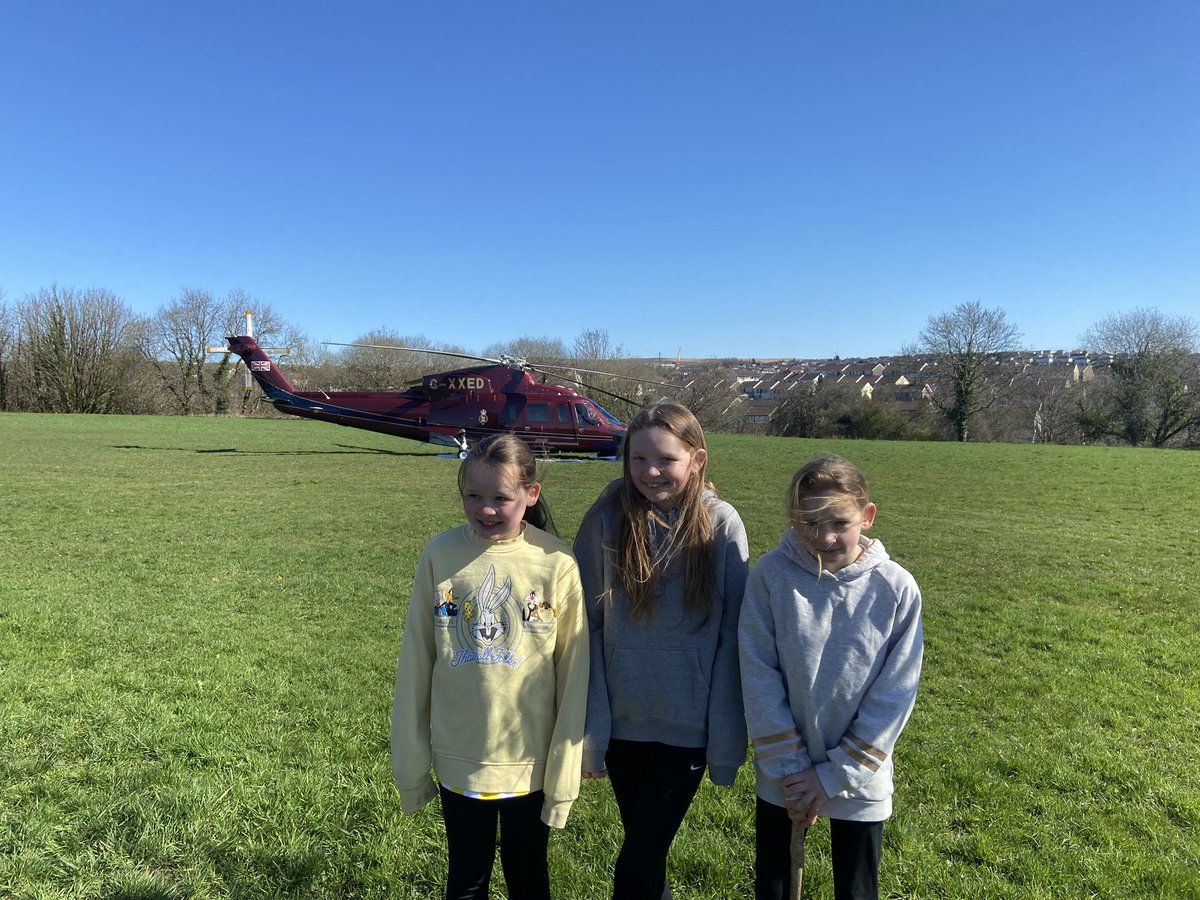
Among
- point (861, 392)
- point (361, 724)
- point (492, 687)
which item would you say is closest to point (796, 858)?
point (492, 687)

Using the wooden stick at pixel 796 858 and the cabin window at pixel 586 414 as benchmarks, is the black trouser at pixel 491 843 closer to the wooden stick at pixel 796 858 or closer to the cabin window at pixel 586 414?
the wooden stick at pixel 796 858

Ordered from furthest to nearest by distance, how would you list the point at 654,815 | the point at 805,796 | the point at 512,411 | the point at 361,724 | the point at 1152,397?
the point at 1152,397 → the point at 512,411 → the point at 361,724 → the point at 654,815 → the point at 805,796

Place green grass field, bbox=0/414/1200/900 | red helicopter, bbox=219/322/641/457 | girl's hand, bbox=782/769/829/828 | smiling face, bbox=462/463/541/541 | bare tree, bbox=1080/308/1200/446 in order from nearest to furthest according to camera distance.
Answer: girl's hand, bbox=782/769/829/828, smiling face, bbox=462/463/541/541, green grass field, bbox=0/414/1200/900, red helicopter, bbox=219/322/641/457, bare tree, bbox=1080/308/1200/446

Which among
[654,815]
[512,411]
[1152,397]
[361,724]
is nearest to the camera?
[654,815]

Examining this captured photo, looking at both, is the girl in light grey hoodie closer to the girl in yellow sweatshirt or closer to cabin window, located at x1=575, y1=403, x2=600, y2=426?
the girl in yellow sweatshirt

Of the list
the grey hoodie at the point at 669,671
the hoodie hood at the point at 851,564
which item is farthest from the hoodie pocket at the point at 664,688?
the hoodie hood at the point at 851,564

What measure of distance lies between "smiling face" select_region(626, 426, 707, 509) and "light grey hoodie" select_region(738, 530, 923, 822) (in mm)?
350

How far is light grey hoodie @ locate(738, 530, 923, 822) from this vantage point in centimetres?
177

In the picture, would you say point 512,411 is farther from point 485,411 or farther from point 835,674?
point 835,674

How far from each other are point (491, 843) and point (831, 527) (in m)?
1.24

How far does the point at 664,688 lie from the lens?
6.14 feet

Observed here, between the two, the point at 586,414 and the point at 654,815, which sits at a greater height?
the point at 586,414

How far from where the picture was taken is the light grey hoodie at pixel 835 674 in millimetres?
1767

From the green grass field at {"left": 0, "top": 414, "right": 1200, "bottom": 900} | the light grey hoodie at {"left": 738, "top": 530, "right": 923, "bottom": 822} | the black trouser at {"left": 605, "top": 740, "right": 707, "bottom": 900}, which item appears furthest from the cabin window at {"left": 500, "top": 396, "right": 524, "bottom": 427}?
the light grey hoodie at {"left": 738, "top": 530, "right": 923, "bottom": 822}
